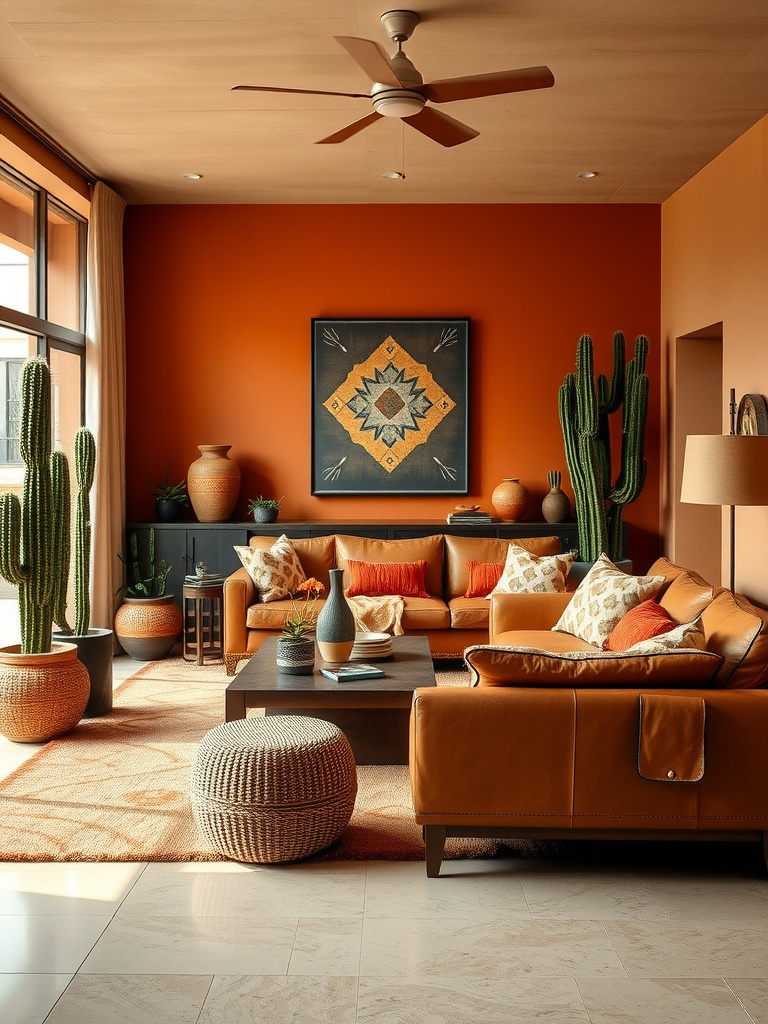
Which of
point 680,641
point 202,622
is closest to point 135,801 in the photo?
point 680,641

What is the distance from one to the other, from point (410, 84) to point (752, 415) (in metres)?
2.66

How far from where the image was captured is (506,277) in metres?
7.33

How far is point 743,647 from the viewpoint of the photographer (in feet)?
10.8

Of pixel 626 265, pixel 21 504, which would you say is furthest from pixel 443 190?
pixel 21 504

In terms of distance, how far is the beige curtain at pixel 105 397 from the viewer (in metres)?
6.55

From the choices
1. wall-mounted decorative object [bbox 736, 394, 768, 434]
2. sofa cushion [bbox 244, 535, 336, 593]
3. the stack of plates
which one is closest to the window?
sofa cushion [bbox 244, 535, 336, 593]

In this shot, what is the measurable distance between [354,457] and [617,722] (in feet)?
14.8

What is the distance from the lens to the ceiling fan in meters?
3.57

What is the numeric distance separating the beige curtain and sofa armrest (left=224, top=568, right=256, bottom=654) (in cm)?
100

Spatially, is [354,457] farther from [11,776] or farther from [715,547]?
[11,776]

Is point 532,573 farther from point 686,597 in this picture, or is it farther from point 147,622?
point 147,622

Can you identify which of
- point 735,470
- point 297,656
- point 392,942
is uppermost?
point 735,470

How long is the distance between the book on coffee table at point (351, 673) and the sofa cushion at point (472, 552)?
2.29 meters

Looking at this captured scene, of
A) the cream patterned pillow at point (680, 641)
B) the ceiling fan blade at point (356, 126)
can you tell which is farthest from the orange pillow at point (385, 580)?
the cream patterned pillow at point (680, 641)
